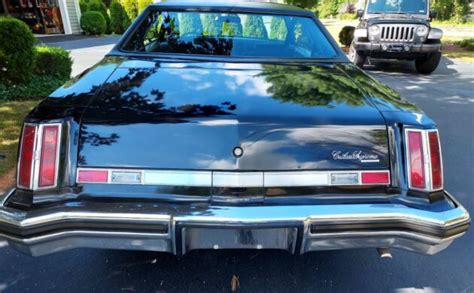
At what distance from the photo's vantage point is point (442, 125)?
5.65m

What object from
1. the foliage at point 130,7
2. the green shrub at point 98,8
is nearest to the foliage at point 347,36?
the green shrub at point 98,8

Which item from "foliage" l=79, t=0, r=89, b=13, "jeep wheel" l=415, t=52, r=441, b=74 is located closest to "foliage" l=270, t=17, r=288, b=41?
"jeep wheel" l=415, t=52, r=441, b=74

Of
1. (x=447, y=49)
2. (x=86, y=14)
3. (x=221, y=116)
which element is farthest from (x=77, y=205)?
(x=86, y=14)

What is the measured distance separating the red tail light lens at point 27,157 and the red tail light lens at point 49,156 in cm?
5

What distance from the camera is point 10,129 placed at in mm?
4941

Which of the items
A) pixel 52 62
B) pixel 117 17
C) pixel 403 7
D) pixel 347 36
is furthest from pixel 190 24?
pixel 117 17

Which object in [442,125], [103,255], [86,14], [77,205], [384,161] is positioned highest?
[384,161]

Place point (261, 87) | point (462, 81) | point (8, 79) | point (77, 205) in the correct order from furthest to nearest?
point (462, 81) → point (8, 79) → point (261, 87) → point (77, 205)

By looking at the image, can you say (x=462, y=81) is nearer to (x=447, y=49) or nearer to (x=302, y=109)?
(x=447, y=49)

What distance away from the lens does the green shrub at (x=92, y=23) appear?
67.7ft

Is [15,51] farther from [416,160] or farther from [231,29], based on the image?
[416,160]

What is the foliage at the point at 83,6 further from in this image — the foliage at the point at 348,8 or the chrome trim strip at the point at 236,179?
the foliage at the point at 348,8

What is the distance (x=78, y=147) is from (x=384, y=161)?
1.48 m

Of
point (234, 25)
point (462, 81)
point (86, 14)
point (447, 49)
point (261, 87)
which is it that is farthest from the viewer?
point (86, 14)
